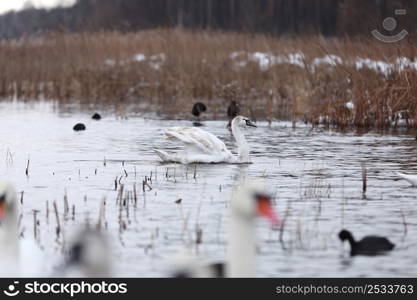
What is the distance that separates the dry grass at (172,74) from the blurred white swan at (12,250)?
11.9m

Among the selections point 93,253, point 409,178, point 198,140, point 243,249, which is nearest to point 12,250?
point 243,249

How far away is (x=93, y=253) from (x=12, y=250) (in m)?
1.53

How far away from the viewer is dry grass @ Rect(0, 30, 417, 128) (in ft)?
65.6

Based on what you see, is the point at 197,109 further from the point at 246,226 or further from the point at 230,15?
the point at 230,15

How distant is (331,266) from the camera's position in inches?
269

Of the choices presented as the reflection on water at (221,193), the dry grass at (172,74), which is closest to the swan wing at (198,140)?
the reflection on water at (221,193)

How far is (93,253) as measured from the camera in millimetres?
4199

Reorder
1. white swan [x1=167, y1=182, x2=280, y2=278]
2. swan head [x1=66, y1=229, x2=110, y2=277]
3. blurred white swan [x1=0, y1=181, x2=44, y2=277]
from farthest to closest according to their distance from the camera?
blurred white swan [x1=0, y1=181, x2=44, y2=277], white swan [x1=167, y1=182, x2=280, y2=278], swan head [x1=66, y1=229, x2=110, y2=277]

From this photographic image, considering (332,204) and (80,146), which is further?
(80,146)

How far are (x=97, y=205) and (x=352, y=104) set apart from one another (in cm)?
844

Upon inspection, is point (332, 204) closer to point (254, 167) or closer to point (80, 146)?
point (254, 167)

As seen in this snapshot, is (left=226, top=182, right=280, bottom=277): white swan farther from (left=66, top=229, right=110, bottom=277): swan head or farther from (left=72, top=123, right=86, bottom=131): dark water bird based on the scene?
(left=72, top=123, right=86, bottom=131): dark water bird

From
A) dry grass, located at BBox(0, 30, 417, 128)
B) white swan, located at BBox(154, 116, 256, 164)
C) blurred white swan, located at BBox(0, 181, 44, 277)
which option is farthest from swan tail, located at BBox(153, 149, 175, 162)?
blurred white swan, located at BBox(0, 181, 44, 277)

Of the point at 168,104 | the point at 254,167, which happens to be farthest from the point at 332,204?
the point at 168,104
